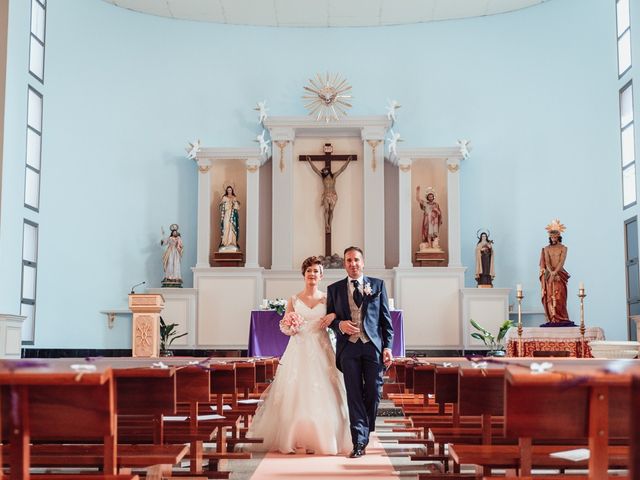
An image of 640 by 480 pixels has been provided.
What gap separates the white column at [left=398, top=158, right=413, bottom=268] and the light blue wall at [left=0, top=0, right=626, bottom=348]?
0.87 metres

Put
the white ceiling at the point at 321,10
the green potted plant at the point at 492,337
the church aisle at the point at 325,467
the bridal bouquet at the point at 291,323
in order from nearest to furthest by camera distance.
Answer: the church aisle at the point at 325,467, the bridal bouquet at the point at 291,323, the green potted plant at the point at 492,337, the white ceiling at the point at 321,10

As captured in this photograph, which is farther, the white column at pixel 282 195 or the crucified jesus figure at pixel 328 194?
Result: the crucified jesus figure at pixel 328 194

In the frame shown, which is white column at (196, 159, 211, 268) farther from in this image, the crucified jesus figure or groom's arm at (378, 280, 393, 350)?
groom's arm at (378, 280, 393, 350)

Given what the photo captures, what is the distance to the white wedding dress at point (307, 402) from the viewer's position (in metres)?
6.30

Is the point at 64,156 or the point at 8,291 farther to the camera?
the point at 64,156

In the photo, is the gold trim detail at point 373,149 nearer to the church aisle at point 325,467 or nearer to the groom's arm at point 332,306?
the groom's arm at point 332,306

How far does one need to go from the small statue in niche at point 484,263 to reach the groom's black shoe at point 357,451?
7.78 meters

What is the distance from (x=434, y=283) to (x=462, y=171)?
2.05 metres

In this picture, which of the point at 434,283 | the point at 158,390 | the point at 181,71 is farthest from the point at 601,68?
the point at 158,390

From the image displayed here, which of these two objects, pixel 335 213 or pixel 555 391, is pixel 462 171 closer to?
pixel 335 213

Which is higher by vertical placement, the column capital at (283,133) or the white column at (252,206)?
the column capital at (283,133)

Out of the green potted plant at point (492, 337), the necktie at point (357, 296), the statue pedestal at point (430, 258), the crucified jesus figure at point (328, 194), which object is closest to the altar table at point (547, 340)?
the green potted plant at point (492, 337)

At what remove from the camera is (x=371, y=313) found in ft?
20.1

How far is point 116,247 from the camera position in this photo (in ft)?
45.8
